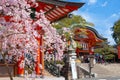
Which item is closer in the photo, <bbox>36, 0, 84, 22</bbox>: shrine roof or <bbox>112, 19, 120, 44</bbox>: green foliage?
<bbox>36, 0, 84, 22</bbox>: shrine roof

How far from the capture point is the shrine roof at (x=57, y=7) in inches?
687

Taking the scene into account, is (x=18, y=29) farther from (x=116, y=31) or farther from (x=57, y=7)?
(x=116, y=31)

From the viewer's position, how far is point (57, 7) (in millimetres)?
17719

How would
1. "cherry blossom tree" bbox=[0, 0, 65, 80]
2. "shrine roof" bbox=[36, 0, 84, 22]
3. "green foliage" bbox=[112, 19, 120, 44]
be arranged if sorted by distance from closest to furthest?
1. "cherry blossom tree" bbox=[0, 0, 65, 80]
2. "shrine roof" bbox=[36, 0, 84, 22]
3. "green foliage" bbox=[112, 19, 120, 44]

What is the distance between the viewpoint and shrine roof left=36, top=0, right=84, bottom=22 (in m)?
17.4

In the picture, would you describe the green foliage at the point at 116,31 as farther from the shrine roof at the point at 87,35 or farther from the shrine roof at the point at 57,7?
the shrine roof at the point at 57,7

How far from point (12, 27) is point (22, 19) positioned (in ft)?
1.32

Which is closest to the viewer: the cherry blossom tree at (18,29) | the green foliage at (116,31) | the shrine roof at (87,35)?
the cherry blossom tree at (18,29)

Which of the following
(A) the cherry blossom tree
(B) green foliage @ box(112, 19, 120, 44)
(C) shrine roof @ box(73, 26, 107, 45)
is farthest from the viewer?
(B) green foliage @ box(112, 19, 120, 44)

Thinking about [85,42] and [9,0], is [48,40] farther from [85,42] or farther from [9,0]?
[85,42]

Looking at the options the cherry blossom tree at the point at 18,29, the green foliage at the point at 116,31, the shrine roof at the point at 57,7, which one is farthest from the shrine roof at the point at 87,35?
the cherry blossom tree at the point at 18,29

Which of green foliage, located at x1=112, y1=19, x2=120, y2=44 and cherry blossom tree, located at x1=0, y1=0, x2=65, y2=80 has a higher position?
green foliage, located at x1=112, y1=19, x2=120, y2=44

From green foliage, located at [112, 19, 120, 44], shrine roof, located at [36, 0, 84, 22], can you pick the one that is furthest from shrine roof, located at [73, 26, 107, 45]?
shrine roof, located at [36, 0, 84, 22]

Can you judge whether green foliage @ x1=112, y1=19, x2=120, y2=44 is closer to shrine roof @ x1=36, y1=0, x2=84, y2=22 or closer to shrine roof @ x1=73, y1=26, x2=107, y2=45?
shrine roof @ x1=73, y1=26, x2=107, y2=45
